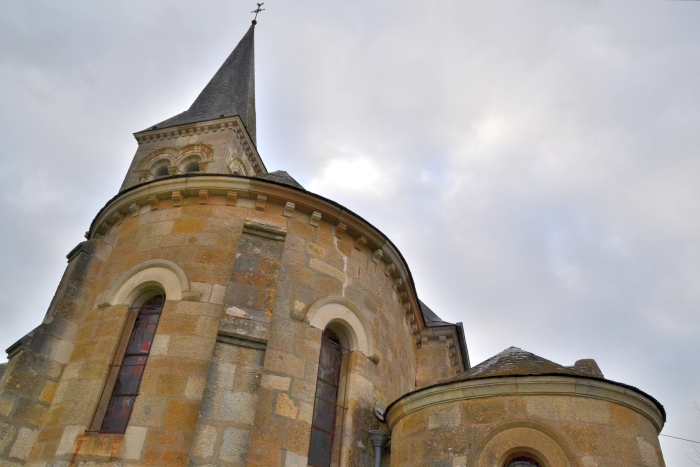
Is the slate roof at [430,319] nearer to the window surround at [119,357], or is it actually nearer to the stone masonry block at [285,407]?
the stone masonry block at [285,407]

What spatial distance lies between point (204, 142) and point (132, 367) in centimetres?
1305

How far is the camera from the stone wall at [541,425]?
7.56 meters

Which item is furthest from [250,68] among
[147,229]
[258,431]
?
[258,431]

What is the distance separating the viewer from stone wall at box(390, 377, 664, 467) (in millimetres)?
7558

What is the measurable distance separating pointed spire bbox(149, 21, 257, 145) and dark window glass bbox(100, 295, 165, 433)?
42.2 ft

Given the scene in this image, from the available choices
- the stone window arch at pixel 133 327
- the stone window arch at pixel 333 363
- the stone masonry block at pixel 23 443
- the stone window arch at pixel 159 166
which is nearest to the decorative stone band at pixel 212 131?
the stone window arch at pixel 159 166

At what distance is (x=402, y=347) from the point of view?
41.7ft

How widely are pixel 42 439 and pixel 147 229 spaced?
3886mm

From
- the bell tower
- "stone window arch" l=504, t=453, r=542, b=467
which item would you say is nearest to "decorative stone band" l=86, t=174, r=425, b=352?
"stone window arch" l=504, t=453, r=542, b=467

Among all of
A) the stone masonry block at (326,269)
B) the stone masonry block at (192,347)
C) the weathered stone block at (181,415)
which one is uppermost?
the stone masonry block at (326,269)

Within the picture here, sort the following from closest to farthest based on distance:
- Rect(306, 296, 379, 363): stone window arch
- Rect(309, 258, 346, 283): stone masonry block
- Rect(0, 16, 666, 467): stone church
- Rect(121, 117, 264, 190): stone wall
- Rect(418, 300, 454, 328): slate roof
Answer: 1. Rect(0, 16, 666, 467): stone church
2. Rect(306, 296, 379, 363): stone window arch
3. Rect(309, 258, 346, 283): stone masonry block
4. Rect(418, 300, 454, 328): slate roof
5. Rect(121, 117, 264, 190): stone wall

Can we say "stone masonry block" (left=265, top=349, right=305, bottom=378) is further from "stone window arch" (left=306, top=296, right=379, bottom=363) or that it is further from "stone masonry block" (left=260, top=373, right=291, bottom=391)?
"stone window arch" (left=306, top=296, right=379, bottom=363)

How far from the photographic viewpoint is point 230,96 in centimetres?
2388

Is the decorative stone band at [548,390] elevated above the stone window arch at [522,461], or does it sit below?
above
